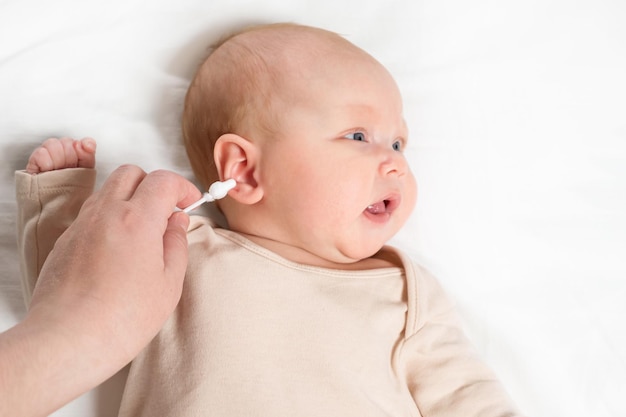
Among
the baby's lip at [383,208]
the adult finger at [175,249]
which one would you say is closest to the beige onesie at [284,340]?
the baby's lip at [383,208]

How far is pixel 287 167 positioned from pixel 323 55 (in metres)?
0.25

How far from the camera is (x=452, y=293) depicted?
1.74 metres

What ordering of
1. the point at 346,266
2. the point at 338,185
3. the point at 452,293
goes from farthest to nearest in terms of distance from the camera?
the point at 452,293 < the point at 346,266 < the point at 338,185

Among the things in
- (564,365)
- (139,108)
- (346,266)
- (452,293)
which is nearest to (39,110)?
(139,108)

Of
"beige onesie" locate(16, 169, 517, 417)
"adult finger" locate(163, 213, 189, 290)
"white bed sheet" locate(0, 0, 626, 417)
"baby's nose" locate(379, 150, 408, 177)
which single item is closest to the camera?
"adult finger" locate(163, 213, 189, 290)

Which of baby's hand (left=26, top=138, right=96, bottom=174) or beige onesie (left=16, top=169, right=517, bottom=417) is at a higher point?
baby's hand (left=26, top=138, right=96, bottom=174)

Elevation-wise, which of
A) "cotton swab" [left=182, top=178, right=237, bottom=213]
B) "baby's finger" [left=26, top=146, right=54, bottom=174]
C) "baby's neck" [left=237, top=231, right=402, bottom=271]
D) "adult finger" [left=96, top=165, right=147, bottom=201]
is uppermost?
"adult finger" [left=96, top=165, right=147, bottom=201]

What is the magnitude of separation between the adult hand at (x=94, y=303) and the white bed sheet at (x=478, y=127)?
1.66ft

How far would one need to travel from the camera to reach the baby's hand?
154cm

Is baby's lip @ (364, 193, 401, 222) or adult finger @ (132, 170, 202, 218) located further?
baby's lip @ (364, 193, 401, 222)

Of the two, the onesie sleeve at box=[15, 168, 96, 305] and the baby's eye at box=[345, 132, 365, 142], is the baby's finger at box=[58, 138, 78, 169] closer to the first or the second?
the onesie sleeve at box=[15, 168, 96, 305]

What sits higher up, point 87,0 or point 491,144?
point 87,0

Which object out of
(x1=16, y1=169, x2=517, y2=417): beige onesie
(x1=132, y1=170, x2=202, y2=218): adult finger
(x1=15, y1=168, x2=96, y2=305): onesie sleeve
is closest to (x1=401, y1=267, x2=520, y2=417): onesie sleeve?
(x1=16, y1=169, x2=517, y2=417): beige onesie

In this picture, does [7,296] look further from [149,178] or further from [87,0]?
[87,0]
